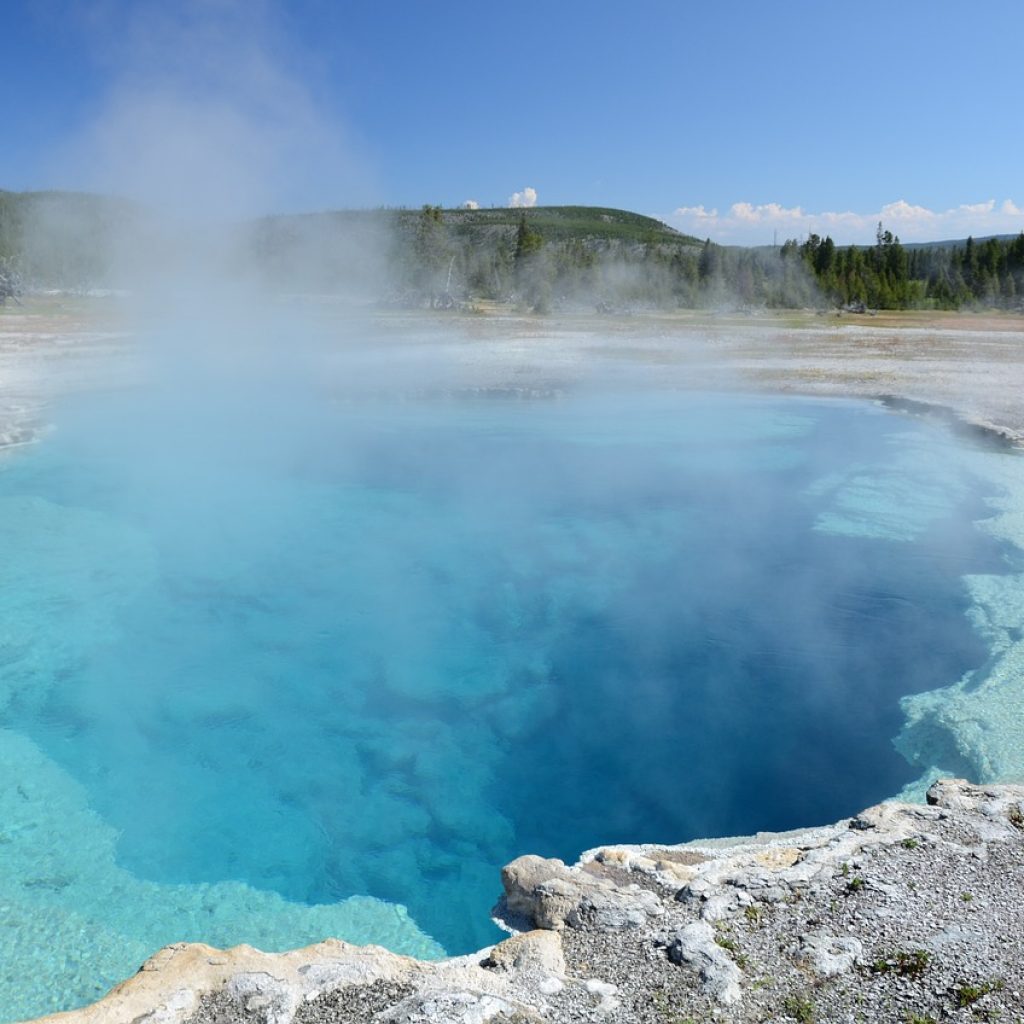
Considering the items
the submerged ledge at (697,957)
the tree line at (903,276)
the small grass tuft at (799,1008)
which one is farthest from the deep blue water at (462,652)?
the tree line at (903,276)

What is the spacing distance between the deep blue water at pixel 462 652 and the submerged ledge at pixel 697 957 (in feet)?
3.47

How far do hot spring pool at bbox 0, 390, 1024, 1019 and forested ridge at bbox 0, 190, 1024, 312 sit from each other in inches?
948

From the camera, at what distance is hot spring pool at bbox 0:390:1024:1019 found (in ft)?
13.2

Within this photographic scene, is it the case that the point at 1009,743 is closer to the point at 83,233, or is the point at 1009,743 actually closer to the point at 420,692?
the point at 420,692

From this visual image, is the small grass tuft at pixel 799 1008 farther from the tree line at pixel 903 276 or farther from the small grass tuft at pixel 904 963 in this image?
the tree line at pixel 903 276

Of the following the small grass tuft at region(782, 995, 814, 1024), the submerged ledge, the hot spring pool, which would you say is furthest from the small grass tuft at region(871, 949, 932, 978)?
the hot spring pool

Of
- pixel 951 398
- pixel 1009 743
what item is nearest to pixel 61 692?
pixel 1009 743

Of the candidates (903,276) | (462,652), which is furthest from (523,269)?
(462,652)

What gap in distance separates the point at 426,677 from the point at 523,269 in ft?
134

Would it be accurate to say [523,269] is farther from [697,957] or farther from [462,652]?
[697,957]

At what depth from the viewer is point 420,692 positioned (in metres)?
5.71

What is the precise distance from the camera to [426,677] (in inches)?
232

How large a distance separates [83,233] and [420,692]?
3447 centimetres

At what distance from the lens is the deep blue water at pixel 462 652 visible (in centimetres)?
443
